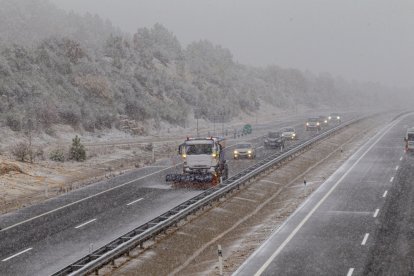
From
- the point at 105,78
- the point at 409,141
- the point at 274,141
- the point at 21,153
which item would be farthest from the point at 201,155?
the point at 105,78

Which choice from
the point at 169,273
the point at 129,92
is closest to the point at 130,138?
the point at 129,92

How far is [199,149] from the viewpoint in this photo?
113ft

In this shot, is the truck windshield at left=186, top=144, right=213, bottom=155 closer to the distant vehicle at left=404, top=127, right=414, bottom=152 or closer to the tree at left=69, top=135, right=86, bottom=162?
the tree at left=69, top=135, right=86, bottom=162

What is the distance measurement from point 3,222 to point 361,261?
618 inches

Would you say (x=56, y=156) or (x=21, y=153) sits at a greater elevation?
(x=21, y=153)

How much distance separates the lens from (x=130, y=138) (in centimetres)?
6353

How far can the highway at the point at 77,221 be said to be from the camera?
65.6 feet

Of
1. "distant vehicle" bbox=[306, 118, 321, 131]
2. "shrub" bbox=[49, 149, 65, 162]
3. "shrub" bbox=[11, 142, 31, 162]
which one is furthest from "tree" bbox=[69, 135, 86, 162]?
"distant vehicle" bbox=[306, 118, 321, 131]

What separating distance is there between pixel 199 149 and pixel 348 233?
13128 mm

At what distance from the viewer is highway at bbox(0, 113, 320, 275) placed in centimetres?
2000

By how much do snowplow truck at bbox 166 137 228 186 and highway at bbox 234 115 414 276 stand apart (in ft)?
19.5

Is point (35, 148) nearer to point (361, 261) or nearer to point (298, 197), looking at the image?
point (298, 197)

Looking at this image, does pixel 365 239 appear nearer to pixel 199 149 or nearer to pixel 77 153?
pixel 199 149

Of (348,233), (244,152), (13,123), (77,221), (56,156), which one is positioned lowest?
(348,233)
